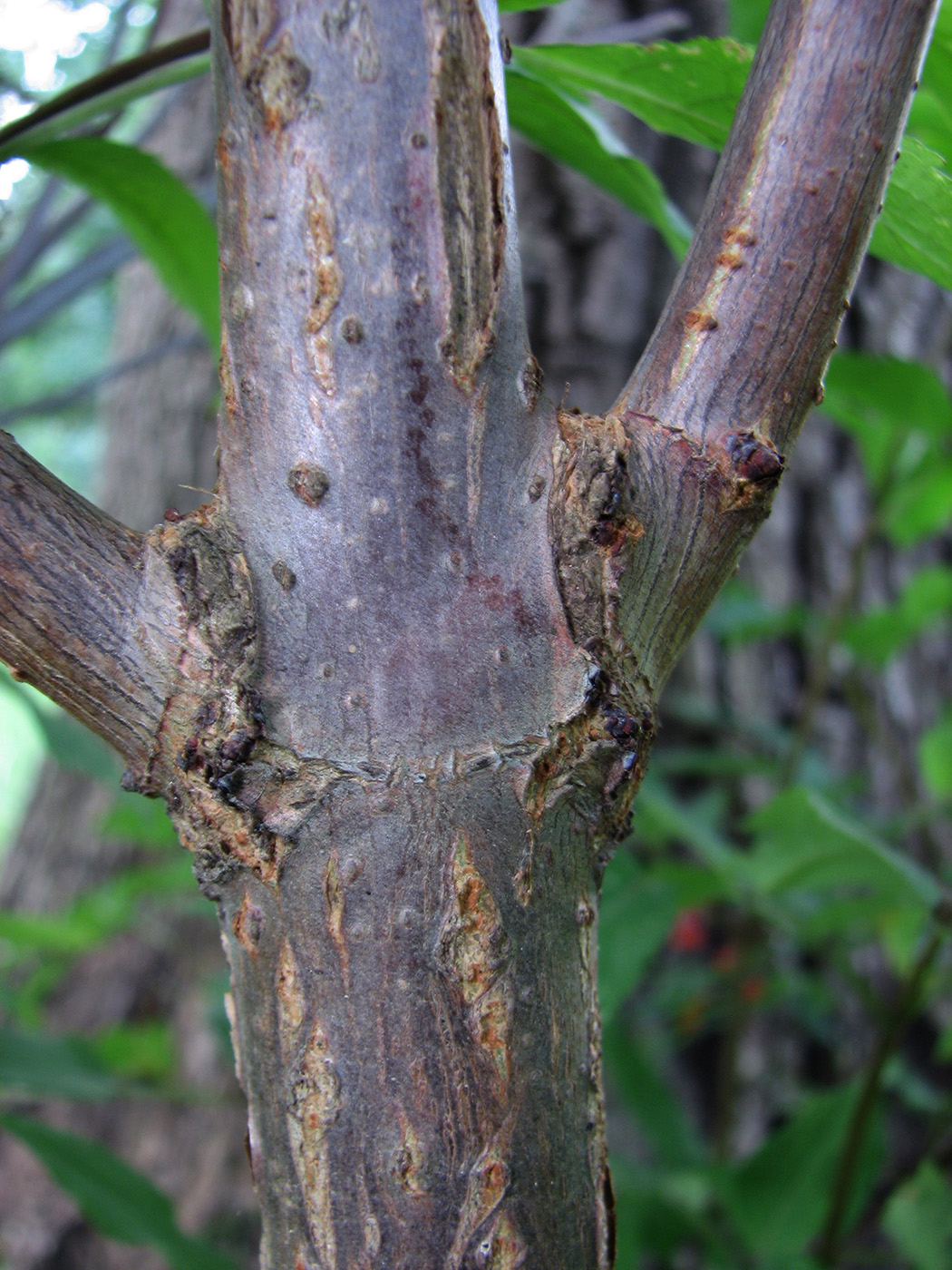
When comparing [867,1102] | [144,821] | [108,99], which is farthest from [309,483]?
[144,821]

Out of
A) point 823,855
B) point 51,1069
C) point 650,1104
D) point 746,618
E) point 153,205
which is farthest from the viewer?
point 746,618

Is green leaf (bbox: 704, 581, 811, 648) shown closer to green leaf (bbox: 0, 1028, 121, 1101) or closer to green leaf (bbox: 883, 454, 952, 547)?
green leaf (bbox: 883, 454, 952, 547)

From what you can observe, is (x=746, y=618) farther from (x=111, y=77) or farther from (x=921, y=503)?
(x=111, y=77)

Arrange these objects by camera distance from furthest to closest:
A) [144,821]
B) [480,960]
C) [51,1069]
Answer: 1. [144,821]
2. [51,1069]
3. [480,960]

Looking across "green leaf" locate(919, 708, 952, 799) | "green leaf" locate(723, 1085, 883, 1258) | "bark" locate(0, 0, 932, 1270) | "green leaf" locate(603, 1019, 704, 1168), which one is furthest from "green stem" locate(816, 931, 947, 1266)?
"bark" locate(0, 0, 932, 1270)

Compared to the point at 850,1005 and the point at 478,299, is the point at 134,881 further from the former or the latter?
the point at 478,299

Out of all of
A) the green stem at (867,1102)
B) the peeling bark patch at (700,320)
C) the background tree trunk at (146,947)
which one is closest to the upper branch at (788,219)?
the peeling bark patch at (700,320)

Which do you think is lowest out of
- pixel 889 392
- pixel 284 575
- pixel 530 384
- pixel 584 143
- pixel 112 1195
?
pixel 112 1195
